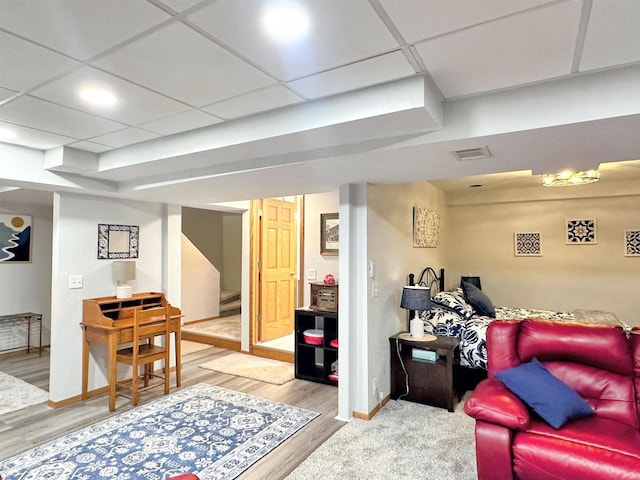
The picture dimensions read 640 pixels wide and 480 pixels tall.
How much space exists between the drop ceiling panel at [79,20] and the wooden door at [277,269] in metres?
3.84

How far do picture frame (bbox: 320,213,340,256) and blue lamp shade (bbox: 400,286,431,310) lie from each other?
1.50 metres

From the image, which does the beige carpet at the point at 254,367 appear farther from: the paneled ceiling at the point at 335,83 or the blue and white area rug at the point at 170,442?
the paneled ceiling at the point at 335,83

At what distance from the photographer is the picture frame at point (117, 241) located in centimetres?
398

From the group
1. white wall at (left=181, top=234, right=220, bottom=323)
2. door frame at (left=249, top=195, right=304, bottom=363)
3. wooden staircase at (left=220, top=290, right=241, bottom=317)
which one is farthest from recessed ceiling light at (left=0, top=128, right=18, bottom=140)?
wooden staircase at (left=220, top=290, right=241, bottom=317)

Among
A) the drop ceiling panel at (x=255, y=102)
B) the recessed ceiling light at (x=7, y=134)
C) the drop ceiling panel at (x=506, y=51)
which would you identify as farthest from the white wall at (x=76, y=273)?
the drop ceiling panel at (x=506, y=51)

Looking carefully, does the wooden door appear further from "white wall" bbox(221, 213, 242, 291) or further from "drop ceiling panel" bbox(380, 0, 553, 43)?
"drop ceiling panel" bbox(380, 0, 553, 43)

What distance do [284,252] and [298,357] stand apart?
1786mm

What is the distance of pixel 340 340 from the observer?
10.9ft

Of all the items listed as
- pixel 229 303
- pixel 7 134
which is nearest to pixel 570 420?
pixel 7 134

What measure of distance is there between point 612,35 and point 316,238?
3.95 m

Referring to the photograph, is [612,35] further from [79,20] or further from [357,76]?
[79,20]

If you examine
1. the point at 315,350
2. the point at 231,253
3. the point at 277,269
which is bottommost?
the point at 315,350

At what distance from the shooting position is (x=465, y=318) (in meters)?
4.05

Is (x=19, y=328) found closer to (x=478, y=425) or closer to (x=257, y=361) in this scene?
(x=257, y=361)
